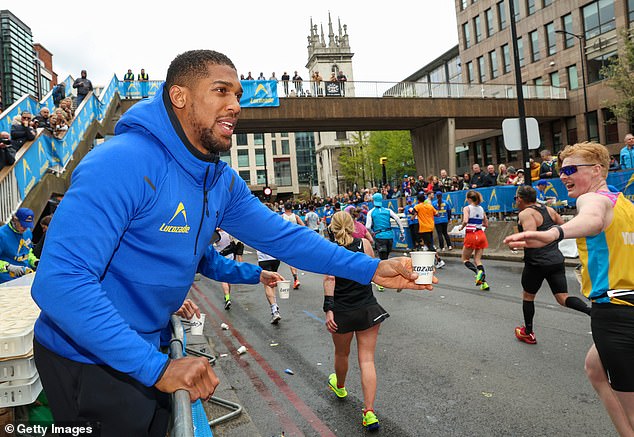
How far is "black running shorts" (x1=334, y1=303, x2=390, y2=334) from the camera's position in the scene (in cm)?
445

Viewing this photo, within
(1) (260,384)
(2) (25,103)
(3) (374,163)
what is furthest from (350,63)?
(1) (260,384)

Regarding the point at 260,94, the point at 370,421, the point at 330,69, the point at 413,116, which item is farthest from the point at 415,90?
the point at 330,69

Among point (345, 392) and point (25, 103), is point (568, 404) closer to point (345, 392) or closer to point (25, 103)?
point (345, 392)

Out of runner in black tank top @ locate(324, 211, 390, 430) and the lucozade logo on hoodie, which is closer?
the lucozade logo on hoodie

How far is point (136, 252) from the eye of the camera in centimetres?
171

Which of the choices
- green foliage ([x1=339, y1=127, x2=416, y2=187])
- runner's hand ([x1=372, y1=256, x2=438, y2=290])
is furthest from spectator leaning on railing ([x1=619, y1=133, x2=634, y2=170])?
green foliage ([x1=339, y1=127, x2=416, y2=187])

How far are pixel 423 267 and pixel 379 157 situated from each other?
54.4m

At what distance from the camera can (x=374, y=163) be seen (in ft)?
192

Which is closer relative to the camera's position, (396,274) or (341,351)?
(396,274)

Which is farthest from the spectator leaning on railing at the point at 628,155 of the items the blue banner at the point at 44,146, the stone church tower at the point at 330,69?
the stone church tower at the point at 330,69

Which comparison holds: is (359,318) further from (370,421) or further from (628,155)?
(628,155)

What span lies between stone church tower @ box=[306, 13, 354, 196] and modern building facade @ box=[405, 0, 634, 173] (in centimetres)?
3519

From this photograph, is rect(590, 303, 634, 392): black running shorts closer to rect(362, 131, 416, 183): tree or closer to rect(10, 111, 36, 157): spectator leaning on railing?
rect(10, 111, 36, 157): spectator leaning on railing

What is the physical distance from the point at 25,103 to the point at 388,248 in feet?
37.5
